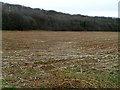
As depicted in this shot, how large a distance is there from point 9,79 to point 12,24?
203ft

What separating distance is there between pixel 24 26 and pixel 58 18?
2412 cm

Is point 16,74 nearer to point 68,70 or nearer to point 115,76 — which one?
point 68,70

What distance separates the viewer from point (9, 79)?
6.09 m

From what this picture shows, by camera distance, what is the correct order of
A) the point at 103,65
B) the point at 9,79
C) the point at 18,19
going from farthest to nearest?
the point at 18,19
the point at 103,65
the point at 9,79

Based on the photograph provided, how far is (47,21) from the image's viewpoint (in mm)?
83812

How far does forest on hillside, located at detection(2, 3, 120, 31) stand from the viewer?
69938 millimetres

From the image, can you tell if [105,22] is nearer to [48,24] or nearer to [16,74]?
[48,24]

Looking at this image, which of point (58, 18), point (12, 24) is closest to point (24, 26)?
point (12, 24)

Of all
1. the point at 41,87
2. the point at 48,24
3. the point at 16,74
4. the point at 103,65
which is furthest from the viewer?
the point at 48,24

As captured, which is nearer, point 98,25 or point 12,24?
point 12,24

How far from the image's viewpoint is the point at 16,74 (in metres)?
6.72

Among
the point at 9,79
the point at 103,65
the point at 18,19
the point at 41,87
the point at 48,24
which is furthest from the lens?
the point at 48,24

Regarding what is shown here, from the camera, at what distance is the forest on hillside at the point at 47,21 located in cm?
6994

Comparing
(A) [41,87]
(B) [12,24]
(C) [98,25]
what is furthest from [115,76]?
(C) [98,25]
